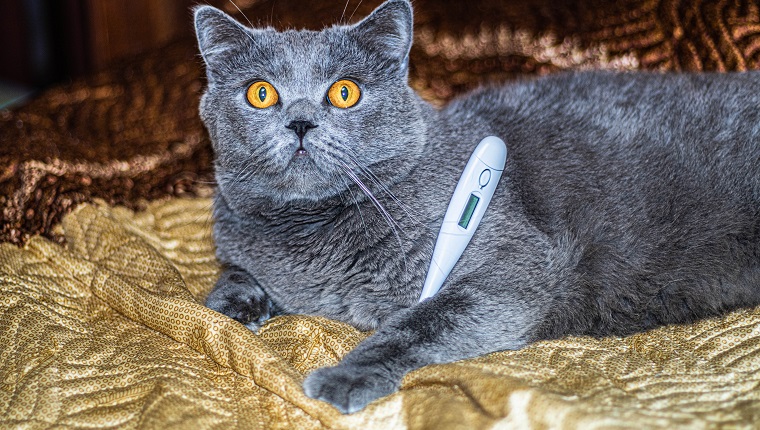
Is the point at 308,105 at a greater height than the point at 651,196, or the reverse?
the point at 308,105

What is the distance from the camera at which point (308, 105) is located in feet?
3.85

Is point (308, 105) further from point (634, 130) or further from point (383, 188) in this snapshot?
point (634, 130)

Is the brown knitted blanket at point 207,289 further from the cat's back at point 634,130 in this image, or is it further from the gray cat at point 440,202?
the cat's back at point 634,130

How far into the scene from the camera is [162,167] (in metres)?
1.82

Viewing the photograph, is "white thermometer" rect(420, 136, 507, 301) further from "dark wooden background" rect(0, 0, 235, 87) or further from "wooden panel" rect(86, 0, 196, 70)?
"wooden panel" rect(86, 0, 196, 70)

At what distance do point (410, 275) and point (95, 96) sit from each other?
1.30 meters

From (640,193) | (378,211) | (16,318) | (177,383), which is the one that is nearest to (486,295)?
(378,211)

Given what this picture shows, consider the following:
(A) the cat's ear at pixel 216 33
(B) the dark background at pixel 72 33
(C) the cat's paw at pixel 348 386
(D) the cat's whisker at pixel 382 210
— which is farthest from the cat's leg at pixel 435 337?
(B) the dark background at pixel 72 33

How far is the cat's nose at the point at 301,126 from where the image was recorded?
1143mm

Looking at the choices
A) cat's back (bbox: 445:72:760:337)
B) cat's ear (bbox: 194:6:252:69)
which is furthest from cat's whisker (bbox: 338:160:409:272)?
cat's ear (bbox: 194:6:252:69)

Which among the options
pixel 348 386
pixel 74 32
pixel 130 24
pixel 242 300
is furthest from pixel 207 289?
pixel 74 32

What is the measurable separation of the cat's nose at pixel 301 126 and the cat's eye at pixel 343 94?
0.30ft

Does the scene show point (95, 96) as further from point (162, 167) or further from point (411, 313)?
point (411, 313)

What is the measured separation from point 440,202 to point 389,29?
1.11 ft
